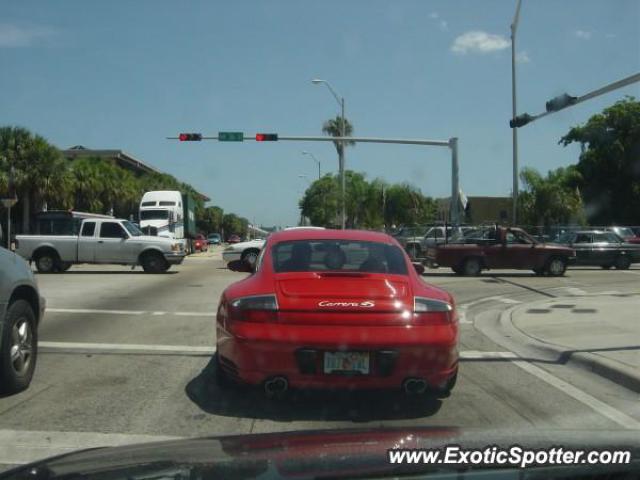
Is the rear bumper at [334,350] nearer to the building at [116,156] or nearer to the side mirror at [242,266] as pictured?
the side mirror at [242,266]

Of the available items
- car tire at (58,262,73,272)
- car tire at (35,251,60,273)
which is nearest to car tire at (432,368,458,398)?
car tire at (35,251,60,273)

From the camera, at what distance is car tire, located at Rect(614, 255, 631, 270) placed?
1070 inches

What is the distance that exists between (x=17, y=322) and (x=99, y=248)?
17686mm

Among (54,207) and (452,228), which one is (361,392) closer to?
(452,228)

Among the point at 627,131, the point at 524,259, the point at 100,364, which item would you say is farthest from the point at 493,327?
the point at 627,131

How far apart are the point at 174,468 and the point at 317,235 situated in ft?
15.2

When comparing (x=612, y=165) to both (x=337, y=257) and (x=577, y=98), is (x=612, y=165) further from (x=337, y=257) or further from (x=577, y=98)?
(x=337, y=257)

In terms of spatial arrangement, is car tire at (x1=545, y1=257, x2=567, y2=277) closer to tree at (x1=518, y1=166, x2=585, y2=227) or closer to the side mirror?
the side mirror

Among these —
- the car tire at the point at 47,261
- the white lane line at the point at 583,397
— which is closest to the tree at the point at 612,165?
the car tire at the point at 47,261

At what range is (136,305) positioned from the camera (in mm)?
14344

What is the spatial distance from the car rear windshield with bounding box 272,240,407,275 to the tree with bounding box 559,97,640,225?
51.2 meters

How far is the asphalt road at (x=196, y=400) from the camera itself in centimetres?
571

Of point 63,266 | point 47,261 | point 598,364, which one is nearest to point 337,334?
point 598,364

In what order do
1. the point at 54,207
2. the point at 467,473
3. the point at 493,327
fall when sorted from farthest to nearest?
the point at 54,207, the point at 493,327, the point at 467,473
